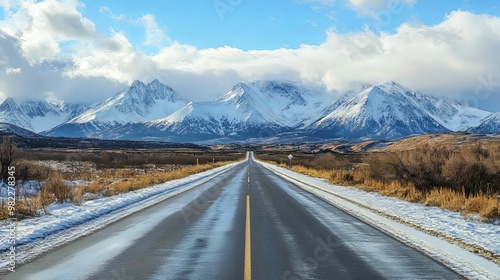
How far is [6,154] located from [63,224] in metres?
13.3

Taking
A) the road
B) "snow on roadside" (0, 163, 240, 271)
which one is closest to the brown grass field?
the road

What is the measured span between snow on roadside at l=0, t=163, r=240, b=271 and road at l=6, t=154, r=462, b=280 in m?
0.45

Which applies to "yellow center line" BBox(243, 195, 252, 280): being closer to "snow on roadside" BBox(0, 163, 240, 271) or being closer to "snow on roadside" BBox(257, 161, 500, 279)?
"snow on roadside" BBox(257, 161, 500, 279)

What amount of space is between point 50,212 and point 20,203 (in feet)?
4.10

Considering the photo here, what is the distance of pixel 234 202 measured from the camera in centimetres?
1814

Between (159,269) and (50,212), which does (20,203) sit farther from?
(159,269)

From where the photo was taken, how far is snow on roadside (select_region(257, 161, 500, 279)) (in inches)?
318

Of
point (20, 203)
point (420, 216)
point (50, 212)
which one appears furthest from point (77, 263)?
point (420, 216)

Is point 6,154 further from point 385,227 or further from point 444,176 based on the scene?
point 444,176

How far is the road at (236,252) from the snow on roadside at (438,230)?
41 centimetres

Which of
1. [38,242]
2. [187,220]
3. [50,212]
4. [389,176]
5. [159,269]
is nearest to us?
[159,269]

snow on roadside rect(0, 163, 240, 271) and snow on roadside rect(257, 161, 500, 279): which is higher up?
snow on roadside rect(0, 163, 240, 271)

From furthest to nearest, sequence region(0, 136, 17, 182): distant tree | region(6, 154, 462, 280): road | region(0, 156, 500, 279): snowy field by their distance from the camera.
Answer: region(0, 136, 17, 182): distant tree
region(0, 156, 500, 279): snowy field
region(6, 154, 462, 280): road

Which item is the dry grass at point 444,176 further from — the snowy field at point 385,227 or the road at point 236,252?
the road at point 236,252
